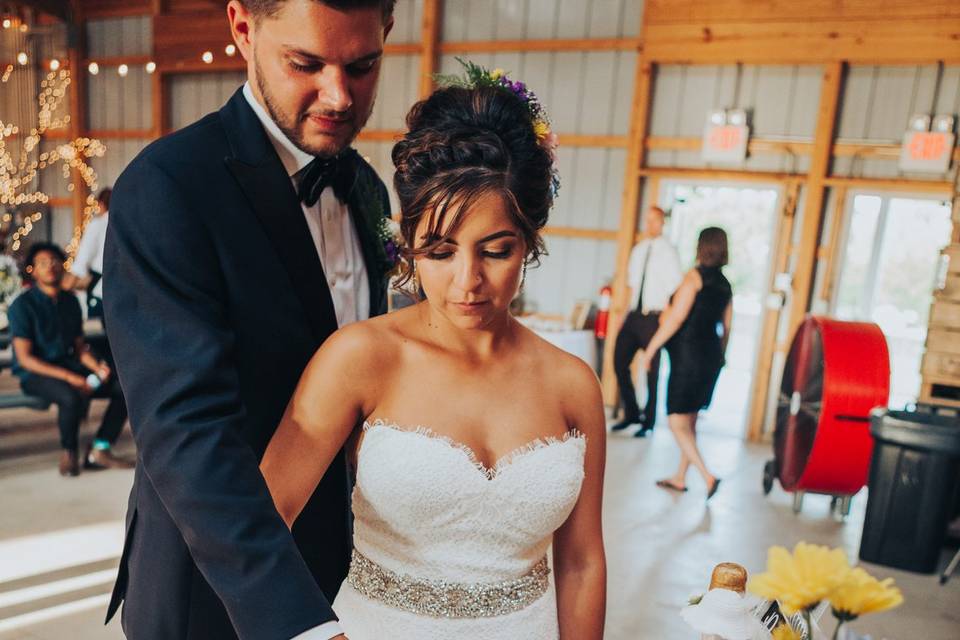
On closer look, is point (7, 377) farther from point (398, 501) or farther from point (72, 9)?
point (398, 501)

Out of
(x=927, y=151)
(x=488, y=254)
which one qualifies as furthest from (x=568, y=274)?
(x=488, y=254)

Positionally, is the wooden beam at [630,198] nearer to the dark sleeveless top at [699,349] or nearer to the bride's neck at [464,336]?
the dark sleeveless top at [699,349]

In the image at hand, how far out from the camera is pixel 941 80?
6.38 m

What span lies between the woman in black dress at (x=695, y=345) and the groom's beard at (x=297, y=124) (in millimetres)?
4126

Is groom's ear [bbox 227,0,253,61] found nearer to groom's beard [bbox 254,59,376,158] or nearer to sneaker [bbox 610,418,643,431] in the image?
groom's beard [bbox 254,59,376,158]

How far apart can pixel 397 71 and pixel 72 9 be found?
18.9 ft

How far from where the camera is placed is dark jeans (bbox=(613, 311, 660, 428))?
21.5 feet

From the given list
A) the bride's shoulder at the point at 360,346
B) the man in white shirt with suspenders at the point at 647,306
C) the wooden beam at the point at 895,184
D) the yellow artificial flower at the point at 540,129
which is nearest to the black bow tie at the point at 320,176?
the bride's shoulder at the point at 360,346

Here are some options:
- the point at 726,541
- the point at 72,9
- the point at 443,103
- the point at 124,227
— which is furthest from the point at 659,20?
the point at 72,9

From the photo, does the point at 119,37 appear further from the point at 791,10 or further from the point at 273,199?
the point at 273,199

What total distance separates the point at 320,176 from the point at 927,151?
262 inches

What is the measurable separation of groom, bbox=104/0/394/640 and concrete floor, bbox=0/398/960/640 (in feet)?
7.60

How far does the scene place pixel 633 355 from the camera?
6680 millimetres

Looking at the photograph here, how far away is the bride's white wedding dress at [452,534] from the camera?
1.25m
